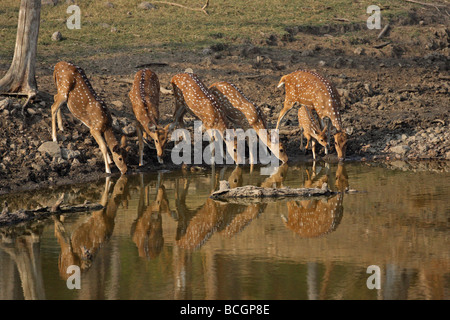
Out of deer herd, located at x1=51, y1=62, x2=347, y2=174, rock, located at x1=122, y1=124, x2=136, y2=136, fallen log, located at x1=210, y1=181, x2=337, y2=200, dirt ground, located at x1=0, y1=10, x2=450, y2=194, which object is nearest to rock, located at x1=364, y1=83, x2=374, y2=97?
dirt ground, located at x1=0, y1=10, x2=450, y2=194

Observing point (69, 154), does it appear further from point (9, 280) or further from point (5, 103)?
point (9, 280)

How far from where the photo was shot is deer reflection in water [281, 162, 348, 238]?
11.2 m

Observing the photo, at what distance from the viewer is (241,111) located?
16.3m

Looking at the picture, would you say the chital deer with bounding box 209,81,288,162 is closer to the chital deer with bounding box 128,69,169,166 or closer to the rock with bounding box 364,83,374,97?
the chital deer with bounding box 128,69,169,166

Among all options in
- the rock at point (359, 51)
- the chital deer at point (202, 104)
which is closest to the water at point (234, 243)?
the chital deer at point (202, 104)

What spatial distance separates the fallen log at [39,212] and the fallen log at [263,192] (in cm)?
199

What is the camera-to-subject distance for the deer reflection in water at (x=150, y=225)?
1048cm

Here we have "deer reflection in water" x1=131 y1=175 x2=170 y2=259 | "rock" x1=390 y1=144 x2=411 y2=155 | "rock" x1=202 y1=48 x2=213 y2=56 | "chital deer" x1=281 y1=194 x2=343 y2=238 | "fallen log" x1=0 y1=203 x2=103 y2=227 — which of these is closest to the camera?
"deer reflection in water" x1=131 y1=175 x2=170 y2=259

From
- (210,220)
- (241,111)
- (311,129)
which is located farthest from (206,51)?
(210,220)

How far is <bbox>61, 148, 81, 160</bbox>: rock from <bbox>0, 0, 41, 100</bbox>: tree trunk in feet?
6.03

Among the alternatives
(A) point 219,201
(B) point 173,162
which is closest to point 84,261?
(A) point 219,201

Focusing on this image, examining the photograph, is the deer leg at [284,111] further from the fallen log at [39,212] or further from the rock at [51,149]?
the fallen log at [39,212]

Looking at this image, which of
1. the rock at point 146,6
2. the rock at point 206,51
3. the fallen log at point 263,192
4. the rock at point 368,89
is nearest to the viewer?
the fallen log at point 263,192
